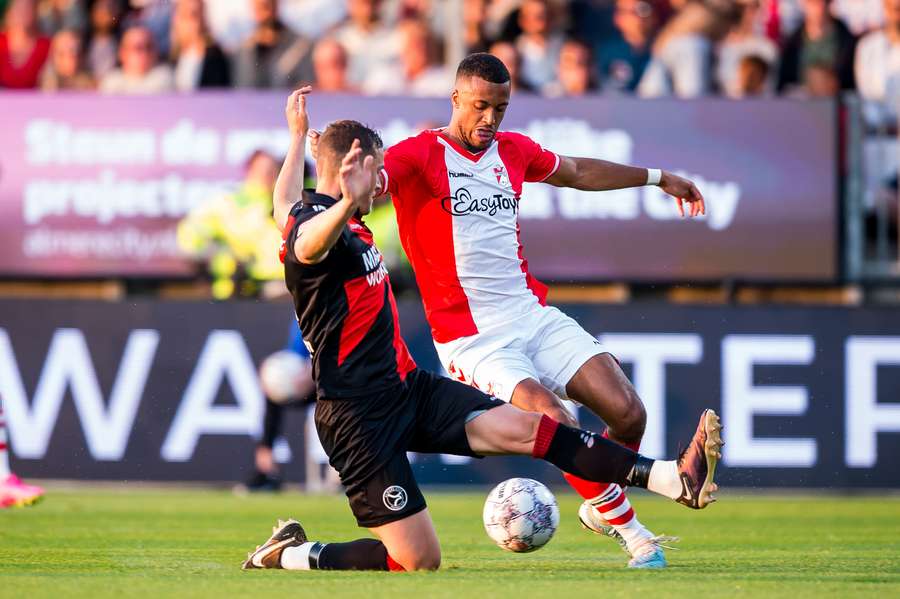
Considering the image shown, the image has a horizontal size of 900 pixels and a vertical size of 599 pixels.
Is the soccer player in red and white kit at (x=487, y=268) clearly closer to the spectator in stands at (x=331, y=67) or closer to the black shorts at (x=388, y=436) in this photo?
the black shorts at (x=388, y=436)

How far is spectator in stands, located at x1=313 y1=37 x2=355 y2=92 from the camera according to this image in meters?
13.2

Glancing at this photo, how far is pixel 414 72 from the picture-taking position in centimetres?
1348

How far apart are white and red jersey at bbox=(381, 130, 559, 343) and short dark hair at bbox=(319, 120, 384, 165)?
1.06 meters

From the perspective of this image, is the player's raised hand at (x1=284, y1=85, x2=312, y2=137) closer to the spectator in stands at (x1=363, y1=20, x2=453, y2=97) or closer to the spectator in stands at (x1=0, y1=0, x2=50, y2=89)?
the spectator in stands at (x1=363, y1=20, x2=453, y2=97)

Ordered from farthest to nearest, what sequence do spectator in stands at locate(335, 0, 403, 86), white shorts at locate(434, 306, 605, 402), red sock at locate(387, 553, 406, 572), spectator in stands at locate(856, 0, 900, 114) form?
spectator in stands at locate(335, 0, 403, 86) → spectator in stands at locate(856, 0, 900, 114) → white shorts at locate(434, 306, 605, 402) → red sock at locate(387, 553, 406, 572)

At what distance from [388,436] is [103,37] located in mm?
8841

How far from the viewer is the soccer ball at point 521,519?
22.8 ft

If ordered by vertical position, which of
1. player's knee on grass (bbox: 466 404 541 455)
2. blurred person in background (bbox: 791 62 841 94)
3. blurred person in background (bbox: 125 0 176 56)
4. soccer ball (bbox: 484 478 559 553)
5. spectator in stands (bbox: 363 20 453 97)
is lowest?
soccer ball (bbox: 484 478 559 553)

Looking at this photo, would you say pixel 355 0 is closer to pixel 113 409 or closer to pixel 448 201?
pixel 113 409

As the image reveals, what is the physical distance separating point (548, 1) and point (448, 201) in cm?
684

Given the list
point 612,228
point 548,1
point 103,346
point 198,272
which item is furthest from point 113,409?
point 548,1

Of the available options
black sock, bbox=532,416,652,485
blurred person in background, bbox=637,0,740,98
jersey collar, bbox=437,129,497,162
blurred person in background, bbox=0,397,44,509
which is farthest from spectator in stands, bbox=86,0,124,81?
black sock, bbox=532,416,652,485

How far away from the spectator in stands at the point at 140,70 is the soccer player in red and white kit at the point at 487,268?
254 inches

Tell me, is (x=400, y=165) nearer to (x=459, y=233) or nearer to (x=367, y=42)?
(x=459, y=233)
